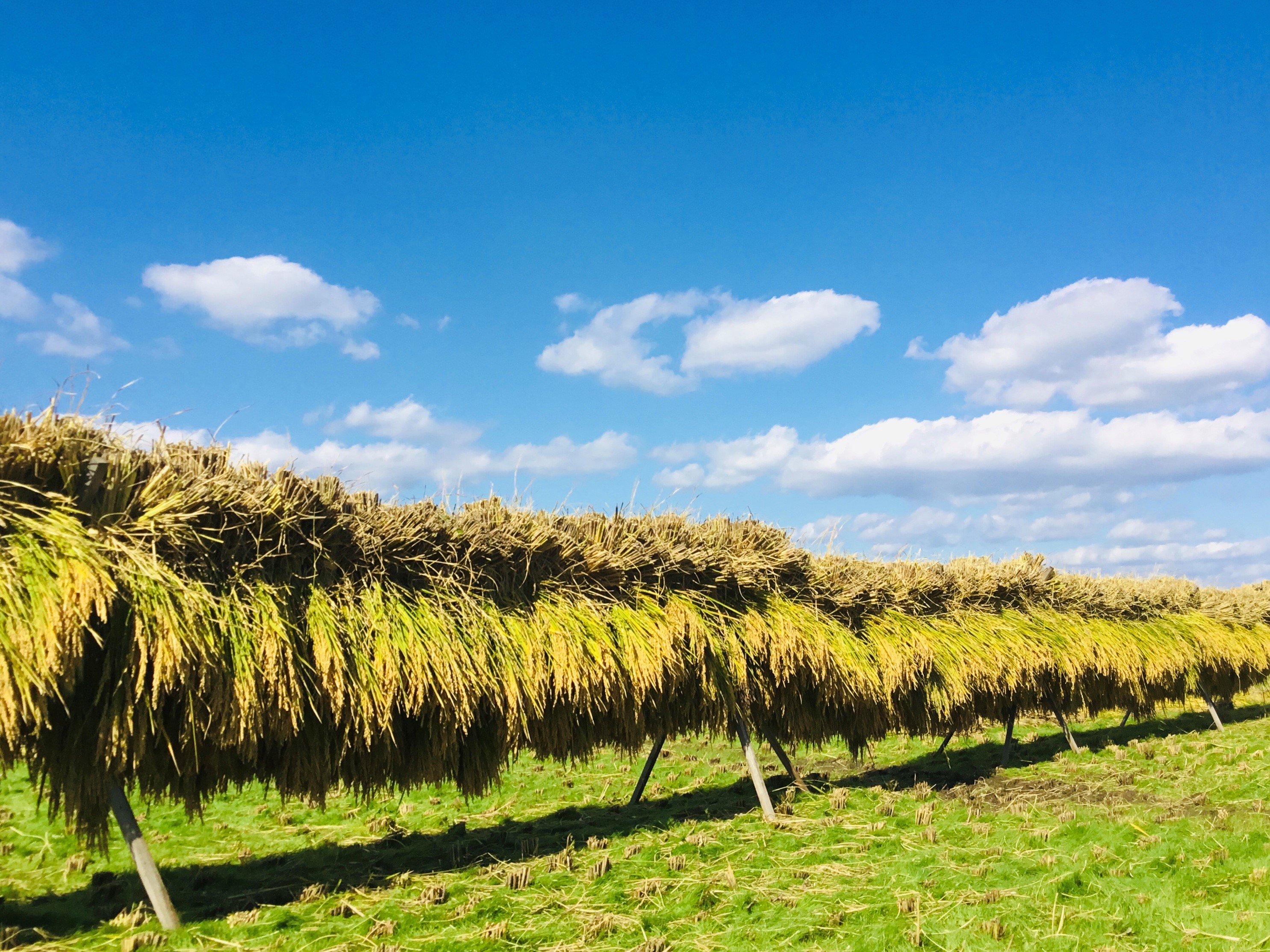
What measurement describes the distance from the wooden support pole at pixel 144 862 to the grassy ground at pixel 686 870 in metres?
0.13

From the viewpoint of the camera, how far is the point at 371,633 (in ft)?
21.4

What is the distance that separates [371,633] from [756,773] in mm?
4574

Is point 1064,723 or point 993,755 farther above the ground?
point 1064,723

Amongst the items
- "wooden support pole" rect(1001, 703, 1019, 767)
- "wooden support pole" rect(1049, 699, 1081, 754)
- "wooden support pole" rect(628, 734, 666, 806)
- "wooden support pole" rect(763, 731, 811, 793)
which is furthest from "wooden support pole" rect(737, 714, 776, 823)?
"wooden support pole" rect(1049, 699, 1081, 754)

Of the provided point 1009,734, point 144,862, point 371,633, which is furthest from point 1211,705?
point 144,862

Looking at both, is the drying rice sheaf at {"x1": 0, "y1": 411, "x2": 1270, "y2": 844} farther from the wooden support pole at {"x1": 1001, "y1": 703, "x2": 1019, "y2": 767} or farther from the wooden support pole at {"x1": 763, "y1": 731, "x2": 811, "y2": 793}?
the wooden support pole at {"x1": 1001, "y1": 703, "x2": 1019, "y2": 767}

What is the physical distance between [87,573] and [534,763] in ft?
28.4

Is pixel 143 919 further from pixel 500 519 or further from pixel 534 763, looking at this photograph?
pixel 534 763

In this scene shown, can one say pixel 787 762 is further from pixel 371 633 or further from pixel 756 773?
pixel 371 633

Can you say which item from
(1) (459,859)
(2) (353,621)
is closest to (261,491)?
(2) (353,621)

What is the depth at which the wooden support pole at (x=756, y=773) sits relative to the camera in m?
8.64

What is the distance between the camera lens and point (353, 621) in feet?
21.2

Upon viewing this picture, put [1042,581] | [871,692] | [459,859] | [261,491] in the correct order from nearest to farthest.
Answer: [261,491] → [459,859] → [871,692] → [1042,581]

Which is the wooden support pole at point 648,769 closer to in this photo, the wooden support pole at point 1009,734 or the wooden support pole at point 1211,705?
the wooden support pole at point 1009,734
